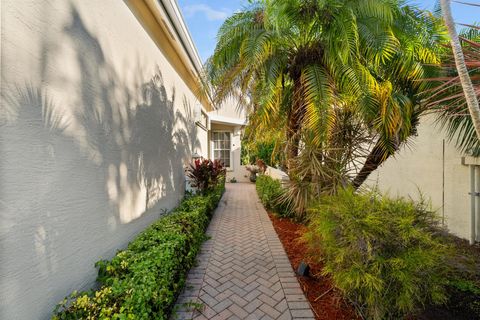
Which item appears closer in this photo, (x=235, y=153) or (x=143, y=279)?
(x=143, y=279)

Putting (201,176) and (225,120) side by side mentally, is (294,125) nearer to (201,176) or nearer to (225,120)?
(201,176)

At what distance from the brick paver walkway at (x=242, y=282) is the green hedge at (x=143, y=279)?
0.31 meters

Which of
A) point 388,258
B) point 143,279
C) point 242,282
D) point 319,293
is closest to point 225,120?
point 242,282

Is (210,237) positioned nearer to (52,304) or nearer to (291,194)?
(291,194)

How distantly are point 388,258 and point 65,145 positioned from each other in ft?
12.2

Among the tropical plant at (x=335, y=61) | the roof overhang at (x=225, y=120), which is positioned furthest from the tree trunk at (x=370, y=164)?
the roof overhang at (x=225, y=120)

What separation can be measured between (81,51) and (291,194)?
476 cm

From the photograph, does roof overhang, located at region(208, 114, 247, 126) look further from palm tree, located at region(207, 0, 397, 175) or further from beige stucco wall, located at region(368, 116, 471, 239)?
beige stucco wall, located at region(368, 116, 471, 239)

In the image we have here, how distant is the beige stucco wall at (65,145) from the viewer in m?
1.81

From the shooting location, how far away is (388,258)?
2533 millimetres

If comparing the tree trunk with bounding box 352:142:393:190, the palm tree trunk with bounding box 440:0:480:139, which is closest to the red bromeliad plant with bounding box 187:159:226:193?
the tree trunk with bounding box 352:142:393:190

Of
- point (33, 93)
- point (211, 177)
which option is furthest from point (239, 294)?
point (211, 177)

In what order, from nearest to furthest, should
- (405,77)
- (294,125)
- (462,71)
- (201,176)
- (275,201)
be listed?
1. (462,71)
2. (405,77)
3. (294,125)
4. (275,201)
5. (201,176)

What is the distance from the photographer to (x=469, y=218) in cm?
486
